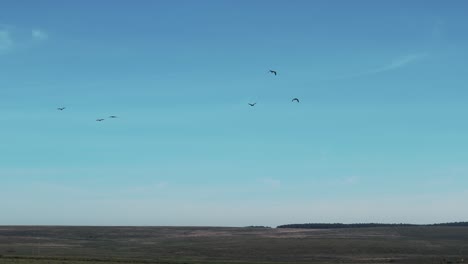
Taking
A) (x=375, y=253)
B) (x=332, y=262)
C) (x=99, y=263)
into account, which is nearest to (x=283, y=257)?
(x=332, y=262)

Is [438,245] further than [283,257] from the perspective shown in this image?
Yes

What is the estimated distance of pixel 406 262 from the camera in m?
77.6

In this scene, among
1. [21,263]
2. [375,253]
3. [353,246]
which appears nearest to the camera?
[21,263]

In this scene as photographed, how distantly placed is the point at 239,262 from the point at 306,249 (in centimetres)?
2993

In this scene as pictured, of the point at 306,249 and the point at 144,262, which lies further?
the point at 306,249

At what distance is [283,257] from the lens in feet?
282

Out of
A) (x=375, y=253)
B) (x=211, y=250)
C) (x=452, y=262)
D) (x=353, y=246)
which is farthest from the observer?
(x=353, y=246)

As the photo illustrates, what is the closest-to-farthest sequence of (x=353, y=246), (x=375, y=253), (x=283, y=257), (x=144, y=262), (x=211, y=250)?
(x=144, y=262) < (x=283, y=257) < (x=375, y=253) < (x=211, y=250) < (x=353, y=246)

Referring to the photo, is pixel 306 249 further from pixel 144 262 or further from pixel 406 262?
pixel 144 262

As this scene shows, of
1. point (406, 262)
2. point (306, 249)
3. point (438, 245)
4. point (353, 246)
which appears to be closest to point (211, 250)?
point (306, 249)

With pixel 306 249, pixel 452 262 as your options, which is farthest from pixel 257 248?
pixel 452 262

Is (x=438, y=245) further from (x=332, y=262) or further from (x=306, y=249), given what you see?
(x=332, y=262)

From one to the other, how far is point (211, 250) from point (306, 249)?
14.8m

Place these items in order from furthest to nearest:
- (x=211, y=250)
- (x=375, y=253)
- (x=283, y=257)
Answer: (x=211, y=250) → (x=375, y=253) → (x=283, y=257)
